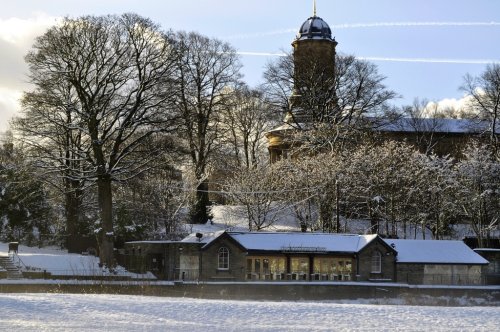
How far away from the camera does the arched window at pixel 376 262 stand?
47.6 metres

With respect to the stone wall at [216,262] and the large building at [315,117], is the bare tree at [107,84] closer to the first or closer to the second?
the stone wall at [216,262]

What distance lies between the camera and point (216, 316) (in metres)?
18.8

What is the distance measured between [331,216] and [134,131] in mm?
19945

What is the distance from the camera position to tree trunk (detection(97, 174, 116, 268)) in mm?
42594

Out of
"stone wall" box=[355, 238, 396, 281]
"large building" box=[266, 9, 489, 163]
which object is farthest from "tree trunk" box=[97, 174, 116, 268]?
"large building" box=[266, 9, 489, 163]

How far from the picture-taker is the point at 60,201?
2055 inches

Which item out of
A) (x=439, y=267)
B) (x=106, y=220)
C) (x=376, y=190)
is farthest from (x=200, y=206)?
(x=439, y=267)

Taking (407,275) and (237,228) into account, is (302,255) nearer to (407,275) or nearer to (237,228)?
(407,275)

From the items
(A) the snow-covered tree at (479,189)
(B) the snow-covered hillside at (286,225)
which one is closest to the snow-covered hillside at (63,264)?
(B) the snow-covered hillside at (286,225)

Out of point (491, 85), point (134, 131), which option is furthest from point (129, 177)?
point (491, 85)

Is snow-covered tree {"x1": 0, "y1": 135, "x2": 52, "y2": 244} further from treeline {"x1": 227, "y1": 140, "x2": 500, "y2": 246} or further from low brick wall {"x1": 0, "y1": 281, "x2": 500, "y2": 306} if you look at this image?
low brick wall {"x1": 0, "y1": 281, "x2": 500, "y2": 306}

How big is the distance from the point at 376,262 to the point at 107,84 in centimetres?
1923

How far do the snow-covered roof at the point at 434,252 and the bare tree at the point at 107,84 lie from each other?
655 inches

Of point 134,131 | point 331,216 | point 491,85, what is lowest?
point 331,216
